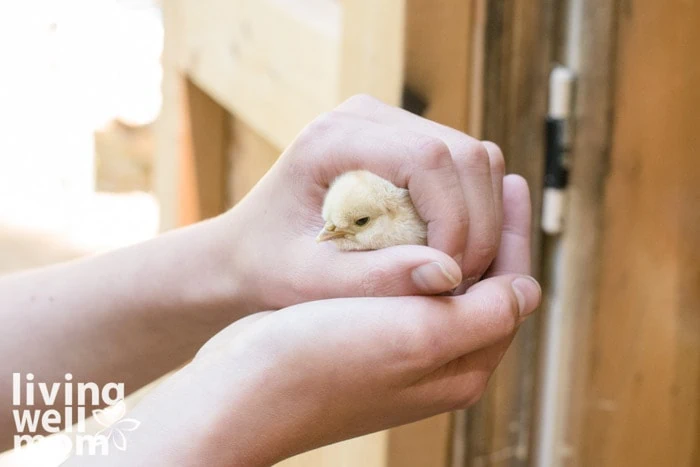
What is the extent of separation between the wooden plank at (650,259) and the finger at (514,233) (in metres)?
0.21

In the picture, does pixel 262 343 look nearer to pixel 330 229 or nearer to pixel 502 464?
pixel 330 229

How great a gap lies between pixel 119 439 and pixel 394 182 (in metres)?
0.30

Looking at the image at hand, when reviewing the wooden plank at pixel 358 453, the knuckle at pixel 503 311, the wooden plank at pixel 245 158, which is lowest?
the wooden plank at pixel 358 453

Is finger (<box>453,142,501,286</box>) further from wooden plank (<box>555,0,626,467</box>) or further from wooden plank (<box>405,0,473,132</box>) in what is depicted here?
wooden plank (<box>555,0,626,467</box>)

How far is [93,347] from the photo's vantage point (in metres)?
0.88

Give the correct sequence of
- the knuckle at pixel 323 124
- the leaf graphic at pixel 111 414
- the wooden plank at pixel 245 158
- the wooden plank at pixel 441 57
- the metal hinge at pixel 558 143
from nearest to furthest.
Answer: the knuckle at pixel 323 124 → the wooden plank at pixel 441 57 → the metal hinge at pixel 558 143 → the leaf graphic at pixel 111 414 → the wooden plank at pixel 245 158

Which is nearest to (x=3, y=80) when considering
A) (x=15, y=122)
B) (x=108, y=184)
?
(x=15, y=122)

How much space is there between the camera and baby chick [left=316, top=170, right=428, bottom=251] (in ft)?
2.15

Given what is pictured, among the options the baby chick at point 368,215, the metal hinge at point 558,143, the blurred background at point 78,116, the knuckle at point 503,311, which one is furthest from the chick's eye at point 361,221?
the blurred background at point 78,116

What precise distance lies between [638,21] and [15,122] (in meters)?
2.87

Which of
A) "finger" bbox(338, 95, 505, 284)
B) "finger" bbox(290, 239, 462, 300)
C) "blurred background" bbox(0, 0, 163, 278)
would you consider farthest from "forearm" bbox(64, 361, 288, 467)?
"blurred background" bbox(0, 0, 163, 278)

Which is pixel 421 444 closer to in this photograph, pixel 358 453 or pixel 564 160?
pixel 358 453

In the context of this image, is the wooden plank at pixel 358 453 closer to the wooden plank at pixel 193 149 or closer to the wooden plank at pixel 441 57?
the wooden plank at pixel 441 57

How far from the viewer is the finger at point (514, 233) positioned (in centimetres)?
75
